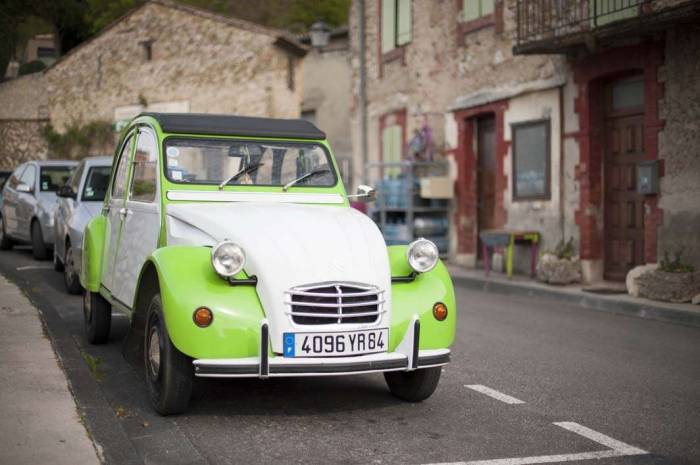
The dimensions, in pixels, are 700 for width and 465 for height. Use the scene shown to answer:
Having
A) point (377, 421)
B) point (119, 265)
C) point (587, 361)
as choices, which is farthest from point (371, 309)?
point (587, 361)

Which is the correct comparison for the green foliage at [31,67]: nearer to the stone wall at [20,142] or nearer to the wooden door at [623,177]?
the stone wall at [20,142]

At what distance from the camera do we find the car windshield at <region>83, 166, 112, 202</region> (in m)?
12.4

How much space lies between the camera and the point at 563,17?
1535cm

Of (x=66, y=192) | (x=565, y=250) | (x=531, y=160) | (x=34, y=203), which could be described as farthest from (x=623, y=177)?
(x=34, y=203)

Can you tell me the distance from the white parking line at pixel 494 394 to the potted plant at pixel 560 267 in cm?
835

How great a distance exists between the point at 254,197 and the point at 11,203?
447 inches

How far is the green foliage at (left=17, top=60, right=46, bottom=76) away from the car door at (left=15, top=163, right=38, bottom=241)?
24.0 m

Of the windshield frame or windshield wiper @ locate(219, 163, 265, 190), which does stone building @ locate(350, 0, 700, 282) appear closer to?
the windshield frame

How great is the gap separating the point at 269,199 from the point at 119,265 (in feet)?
4.41

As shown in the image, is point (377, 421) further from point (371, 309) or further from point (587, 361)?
point (587, 361)

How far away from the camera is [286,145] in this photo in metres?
7.38

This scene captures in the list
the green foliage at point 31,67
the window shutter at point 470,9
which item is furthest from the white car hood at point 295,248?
the green foliage at point 31,67

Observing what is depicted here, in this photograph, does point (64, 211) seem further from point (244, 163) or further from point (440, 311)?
point (440, 311)

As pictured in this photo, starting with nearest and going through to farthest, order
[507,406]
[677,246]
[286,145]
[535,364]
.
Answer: [507,406] < [286,145] < [535,364] < [677,246]
